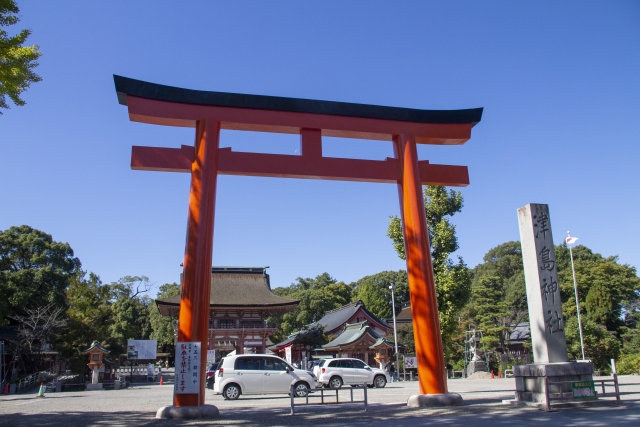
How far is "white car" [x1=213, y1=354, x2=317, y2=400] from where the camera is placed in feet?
52.5

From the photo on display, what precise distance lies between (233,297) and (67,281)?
1531 centimetres

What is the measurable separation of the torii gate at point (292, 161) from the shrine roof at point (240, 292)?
69.0 feet

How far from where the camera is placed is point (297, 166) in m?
11.7

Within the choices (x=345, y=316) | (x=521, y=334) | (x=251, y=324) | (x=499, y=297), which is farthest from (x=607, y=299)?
(x=251, y=324)

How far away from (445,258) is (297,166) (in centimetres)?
1050

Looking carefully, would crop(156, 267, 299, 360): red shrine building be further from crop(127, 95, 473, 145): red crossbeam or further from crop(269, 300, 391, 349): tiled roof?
crop(127, 95, 473, 145): red crossbeam

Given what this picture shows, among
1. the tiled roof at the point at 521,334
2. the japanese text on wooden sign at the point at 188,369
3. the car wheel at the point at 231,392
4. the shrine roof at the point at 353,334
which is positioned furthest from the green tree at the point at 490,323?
the japanese text on wooden sign at the point at 188,369

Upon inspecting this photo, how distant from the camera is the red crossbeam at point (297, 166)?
11.0 m

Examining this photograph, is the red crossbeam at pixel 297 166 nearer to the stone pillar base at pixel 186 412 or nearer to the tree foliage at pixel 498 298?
the stone pillar base at pixel 186 412

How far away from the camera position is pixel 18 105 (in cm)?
938

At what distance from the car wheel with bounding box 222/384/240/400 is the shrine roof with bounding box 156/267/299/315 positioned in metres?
15.1

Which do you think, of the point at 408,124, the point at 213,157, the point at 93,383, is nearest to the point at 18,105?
the point at 213,157

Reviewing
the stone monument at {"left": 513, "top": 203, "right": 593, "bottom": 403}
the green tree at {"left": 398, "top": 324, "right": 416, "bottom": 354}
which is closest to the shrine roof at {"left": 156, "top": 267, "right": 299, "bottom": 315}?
the green tree at {"left": 398, "top": 324, "right": 416, "bottom": 354}

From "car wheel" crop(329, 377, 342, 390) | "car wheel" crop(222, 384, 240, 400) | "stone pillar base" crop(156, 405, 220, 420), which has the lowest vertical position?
"car wheel" crop(329, 377, 342, 390)
